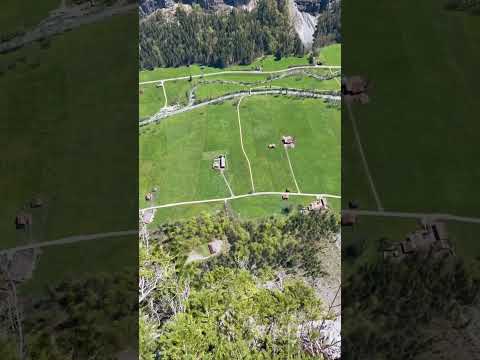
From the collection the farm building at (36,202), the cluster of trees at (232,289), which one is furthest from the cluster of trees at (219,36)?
the cluster of trees at (232,289)

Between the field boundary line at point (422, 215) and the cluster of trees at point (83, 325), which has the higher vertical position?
the field boundary line at point (422, 215)

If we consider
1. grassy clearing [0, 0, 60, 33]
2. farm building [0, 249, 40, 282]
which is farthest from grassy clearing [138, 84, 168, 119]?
farm building [0, 249, 40, 282]

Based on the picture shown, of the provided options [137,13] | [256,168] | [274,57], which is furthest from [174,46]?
[256,168]

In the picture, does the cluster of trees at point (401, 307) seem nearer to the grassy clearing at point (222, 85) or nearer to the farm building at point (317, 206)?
the farm building at point (317, 206)

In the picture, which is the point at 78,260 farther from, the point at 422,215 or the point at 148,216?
the point at 422,215

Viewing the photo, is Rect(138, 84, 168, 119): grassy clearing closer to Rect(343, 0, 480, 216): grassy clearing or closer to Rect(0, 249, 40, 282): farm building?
Rect(0, 249, 40, 282): farm building

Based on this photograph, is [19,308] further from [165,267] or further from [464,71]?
[464,71]
